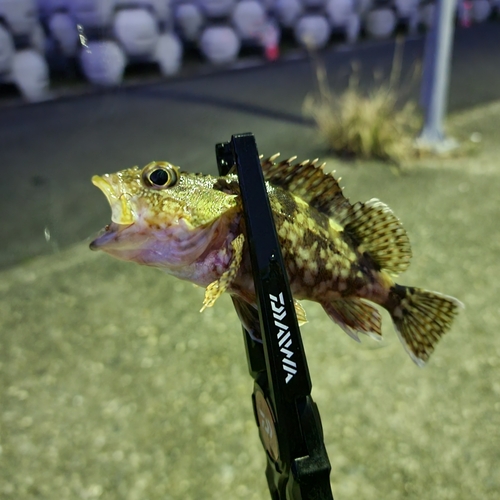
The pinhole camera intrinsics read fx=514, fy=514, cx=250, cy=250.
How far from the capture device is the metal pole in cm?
566

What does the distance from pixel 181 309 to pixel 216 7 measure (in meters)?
7.93

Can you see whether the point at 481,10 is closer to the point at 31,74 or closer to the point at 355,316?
the point at 31,74

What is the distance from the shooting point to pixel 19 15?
25.5 feet

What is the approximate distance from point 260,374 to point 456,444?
2062mm

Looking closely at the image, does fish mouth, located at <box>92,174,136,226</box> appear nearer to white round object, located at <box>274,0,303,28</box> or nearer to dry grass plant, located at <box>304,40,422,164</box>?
dry grass plant, located at <box>304,40,422,164</box>

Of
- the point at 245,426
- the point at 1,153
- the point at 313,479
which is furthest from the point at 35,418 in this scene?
the point at 1,153

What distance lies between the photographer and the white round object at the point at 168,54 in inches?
→ 359

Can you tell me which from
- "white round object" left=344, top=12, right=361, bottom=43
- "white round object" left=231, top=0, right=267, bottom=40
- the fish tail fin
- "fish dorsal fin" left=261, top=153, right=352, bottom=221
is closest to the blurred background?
"fish dorsal fin" left=261, top=153, right=352, bottom=221

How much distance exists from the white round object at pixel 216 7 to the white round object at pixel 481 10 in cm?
681

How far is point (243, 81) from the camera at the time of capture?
8.67 meters

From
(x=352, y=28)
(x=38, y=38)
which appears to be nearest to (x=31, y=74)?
(x=38, y=38)

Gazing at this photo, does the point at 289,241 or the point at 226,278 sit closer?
the point at 226,278

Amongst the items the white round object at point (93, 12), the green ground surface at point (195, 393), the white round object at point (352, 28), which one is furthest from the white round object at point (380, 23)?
the green ground surface at point (195, 393)

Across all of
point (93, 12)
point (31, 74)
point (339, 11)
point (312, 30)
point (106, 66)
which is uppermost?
point (339, 11)
